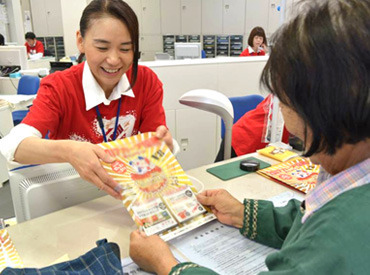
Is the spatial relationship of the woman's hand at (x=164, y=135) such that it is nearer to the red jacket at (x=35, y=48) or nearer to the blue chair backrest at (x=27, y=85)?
the blue chair backrest at (x=27, y=85)

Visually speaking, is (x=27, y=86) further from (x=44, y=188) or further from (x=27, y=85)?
(x=44, y=188)

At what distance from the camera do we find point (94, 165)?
89 cm

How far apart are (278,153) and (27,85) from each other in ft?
11.1

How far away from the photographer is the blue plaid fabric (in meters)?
0.67

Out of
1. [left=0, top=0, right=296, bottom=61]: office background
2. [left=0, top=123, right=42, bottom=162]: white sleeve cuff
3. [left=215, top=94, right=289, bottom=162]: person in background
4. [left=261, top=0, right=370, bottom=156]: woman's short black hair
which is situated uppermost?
[left=0, top=0, right=296, bottom=61]: office background

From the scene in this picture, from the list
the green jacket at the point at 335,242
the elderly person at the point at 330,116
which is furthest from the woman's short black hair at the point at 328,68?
the green jacket at the point at 335,242

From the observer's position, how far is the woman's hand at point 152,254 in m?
0.73

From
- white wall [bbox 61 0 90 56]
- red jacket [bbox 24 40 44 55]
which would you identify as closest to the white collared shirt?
red jacket [bbox 24 40 44 55]

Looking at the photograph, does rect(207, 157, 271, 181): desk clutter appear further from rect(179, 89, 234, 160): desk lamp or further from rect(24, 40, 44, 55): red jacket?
rect(24, 40, 44, 55): red jacket

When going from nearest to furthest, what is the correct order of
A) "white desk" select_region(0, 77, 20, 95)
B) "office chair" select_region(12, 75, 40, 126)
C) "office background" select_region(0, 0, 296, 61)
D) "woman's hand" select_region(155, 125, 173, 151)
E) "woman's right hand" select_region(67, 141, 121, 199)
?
"woman's right hand" select_region(67, 141, 121, 199) < "woman's hand" select_region(155, 125, 173, 151) < "office chair" select_region(12, 75, 40, 126) < "white desk" select_region(0, 77, 20, 95) < "office background" select_region(0, 0, 296, 61)

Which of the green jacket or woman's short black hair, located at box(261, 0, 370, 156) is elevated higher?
woman's short black hair, located at box(261, 0, 370, 156)

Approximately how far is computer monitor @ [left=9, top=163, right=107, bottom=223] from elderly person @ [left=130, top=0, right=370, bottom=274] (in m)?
0.67

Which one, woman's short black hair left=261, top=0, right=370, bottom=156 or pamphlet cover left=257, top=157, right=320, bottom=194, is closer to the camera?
woman's short black hair left=261, top=0, right=370, bottom=156

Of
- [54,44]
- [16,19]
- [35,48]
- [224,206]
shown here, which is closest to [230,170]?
[224,206]
